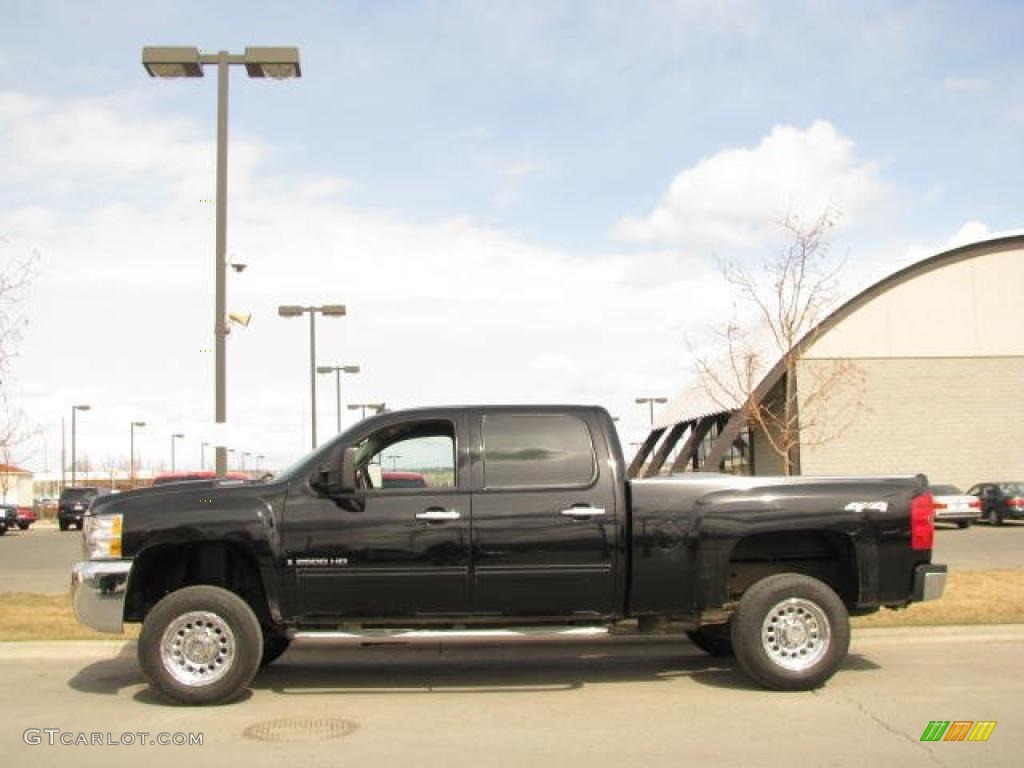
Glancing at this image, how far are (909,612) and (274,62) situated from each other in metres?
9.72

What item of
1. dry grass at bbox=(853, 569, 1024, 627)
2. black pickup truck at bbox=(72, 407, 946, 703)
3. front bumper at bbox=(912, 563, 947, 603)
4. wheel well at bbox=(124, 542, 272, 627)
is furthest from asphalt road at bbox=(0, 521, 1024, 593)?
front bumper at bbox=(912, 563, 947, 603)

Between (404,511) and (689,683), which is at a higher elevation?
(404,511)

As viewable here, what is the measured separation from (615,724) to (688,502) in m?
1.67

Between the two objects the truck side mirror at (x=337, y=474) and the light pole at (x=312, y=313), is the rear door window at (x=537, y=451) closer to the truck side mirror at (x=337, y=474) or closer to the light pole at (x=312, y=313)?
the truck side mirror at (x=337, y=474)

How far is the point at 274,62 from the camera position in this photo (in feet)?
42.6

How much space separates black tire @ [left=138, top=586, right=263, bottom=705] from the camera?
7.11 metres

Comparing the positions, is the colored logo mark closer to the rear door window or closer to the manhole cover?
the rear door window

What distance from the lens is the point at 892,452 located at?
3844cm

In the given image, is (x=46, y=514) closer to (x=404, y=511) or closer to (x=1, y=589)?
(x=1, y=589)

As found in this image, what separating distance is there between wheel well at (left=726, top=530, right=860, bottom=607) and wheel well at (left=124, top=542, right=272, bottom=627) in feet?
11.7

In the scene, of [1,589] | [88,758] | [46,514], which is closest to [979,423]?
[1,589]

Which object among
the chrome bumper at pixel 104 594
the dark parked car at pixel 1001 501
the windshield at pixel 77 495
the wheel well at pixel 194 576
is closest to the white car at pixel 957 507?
the dark parked car at pixel 1001 501

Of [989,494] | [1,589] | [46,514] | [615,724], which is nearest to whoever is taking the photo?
[615,724]

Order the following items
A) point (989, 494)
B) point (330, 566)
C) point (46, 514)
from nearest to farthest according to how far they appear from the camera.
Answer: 1. point (330, 566)
2. point (989, 494)
3. point (46, 514)
